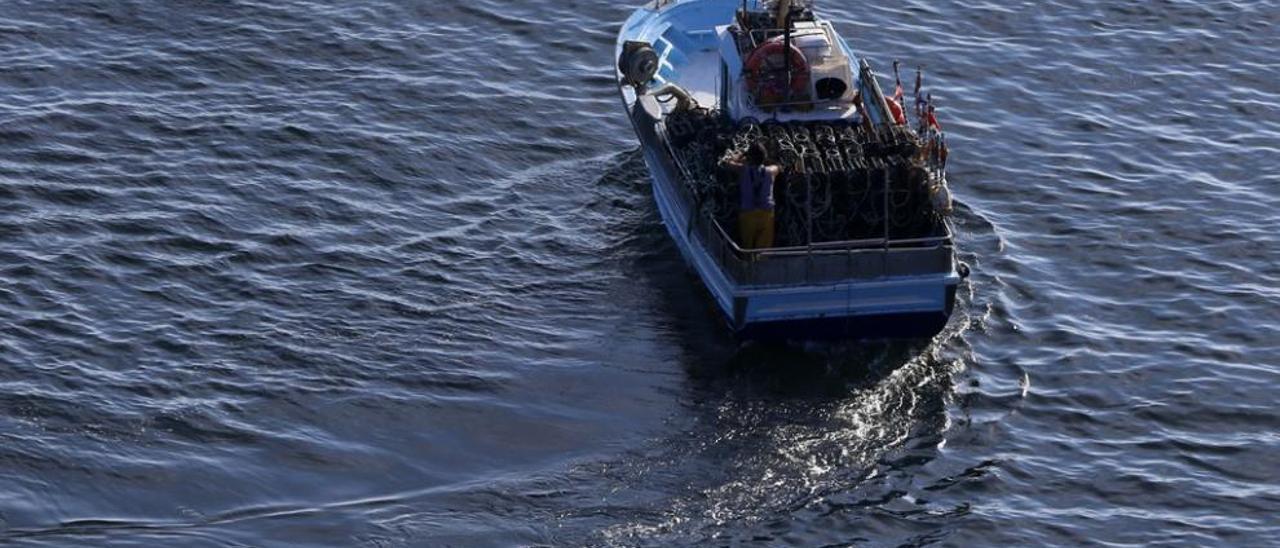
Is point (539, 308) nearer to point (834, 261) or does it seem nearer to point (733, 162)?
point (733, 162)

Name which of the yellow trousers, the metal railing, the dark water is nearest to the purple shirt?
the yellow trousers

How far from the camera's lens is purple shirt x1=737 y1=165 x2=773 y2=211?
24.8 meters

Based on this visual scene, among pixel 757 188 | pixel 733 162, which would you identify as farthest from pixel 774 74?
pixel 757 188

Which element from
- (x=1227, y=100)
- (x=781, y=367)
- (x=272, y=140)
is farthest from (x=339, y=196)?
(x=1227, y=100)

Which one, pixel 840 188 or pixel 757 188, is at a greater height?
pixel 757 188

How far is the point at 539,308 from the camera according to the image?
26.5 m

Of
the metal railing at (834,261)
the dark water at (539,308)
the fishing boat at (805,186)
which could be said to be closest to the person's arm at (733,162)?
the fishing boat at (805,186)

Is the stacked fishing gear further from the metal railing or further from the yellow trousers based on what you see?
the yellow trousers

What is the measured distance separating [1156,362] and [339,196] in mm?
11533

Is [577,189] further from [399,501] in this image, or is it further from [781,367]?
[399,501]

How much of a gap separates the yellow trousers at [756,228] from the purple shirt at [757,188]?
0.29ft

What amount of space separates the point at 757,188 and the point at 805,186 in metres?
0.80

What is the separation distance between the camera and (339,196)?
29578mm

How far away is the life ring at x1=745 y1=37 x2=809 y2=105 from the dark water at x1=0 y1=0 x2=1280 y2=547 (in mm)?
2665
